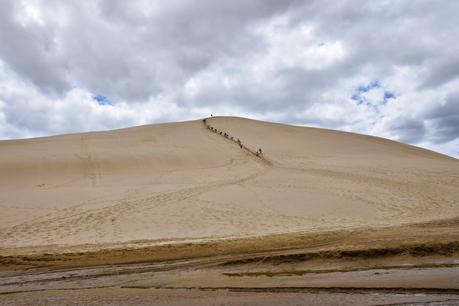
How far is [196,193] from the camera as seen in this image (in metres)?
15.5

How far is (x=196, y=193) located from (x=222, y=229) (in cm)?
503

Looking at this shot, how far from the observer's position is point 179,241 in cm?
939

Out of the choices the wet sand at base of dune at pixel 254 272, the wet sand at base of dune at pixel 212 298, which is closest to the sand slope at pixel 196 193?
the wet sand at base of dune at pixel 254 272

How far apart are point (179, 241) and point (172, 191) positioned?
6689 millimetres

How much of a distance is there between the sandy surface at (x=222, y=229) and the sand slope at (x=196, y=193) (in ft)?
0.23

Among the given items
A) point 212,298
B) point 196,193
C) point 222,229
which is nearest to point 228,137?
point 196,193

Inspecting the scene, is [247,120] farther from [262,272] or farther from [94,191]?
[262,272]

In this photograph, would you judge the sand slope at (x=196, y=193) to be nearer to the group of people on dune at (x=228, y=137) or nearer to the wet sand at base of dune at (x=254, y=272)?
the group of people on dune at (x=228, y=137)

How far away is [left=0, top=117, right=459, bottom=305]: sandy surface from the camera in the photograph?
5.48 metres

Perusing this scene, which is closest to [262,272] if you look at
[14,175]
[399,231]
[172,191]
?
[399,231]

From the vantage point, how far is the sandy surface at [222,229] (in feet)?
18.0

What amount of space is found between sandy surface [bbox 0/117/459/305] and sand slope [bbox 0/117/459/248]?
0.23ft

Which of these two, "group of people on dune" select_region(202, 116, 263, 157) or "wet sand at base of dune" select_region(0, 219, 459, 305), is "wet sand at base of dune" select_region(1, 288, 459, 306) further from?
"group of people on dune" select_region(202, 116, 263, 157)

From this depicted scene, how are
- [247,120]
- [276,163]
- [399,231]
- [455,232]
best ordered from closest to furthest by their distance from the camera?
[455,232] → [399,231] → [276,163] → [247,120]
